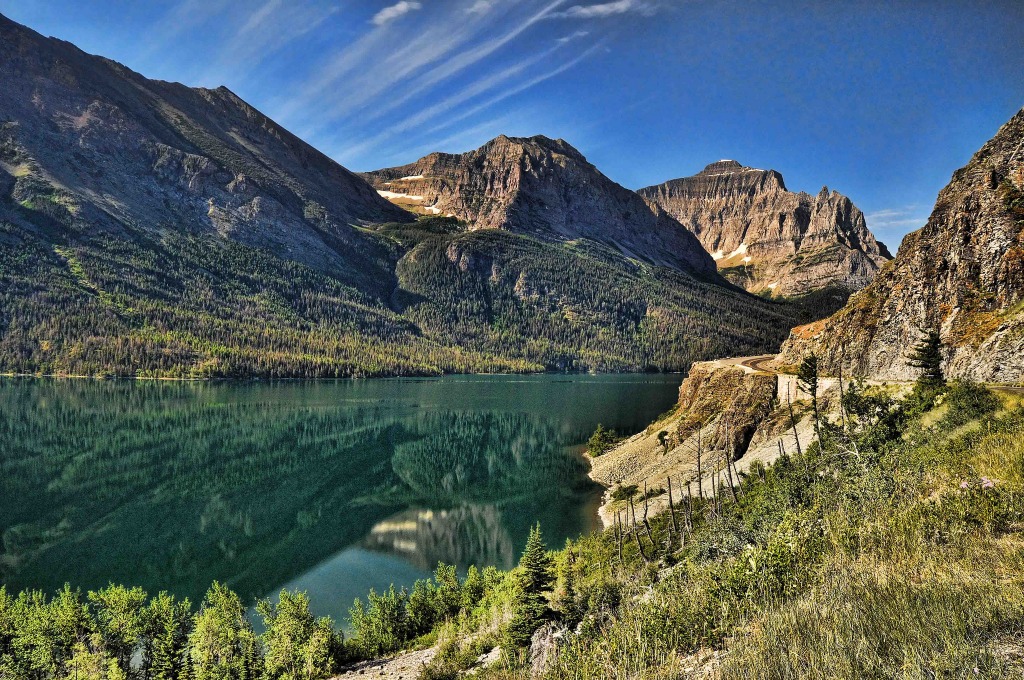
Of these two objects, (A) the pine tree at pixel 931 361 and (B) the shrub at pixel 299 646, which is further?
(A) the pine tree at pixel 931 361

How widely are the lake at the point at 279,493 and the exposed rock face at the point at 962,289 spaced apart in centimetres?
2754

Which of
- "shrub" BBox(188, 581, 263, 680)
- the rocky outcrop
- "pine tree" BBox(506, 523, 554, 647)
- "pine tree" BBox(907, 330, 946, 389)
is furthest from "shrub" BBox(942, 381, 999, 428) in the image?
"shrub" BBox(188, 581, 263, 680)

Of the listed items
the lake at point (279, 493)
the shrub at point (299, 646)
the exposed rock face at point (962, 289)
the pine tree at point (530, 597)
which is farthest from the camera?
the lake at point (279, 493)

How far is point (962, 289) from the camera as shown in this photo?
41469mm

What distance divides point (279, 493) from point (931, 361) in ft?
200

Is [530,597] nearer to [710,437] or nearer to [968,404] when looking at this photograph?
[968,404]

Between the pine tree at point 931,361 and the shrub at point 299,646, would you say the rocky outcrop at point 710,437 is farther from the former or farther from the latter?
the shrub at point 299,646

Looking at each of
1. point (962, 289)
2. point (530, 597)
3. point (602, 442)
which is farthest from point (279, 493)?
point (962, 289)

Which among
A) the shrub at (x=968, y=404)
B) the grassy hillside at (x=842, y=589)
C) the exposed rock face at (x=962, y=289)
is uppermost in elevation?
the exposed rock face at (x=962, y=289)

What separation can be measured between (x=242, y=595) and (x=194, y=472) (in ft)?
132

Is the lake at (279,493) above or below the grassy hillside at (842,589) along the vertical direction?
below

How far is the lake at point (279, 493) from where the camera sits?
43188 millimetres

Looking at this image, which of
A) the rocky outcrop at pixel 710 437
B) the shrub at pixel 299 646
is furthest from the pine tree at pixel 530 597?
the rocky outcrop at pixel 710 437

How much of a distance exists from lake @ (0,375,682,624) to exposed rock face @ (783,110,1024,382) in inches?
1084
